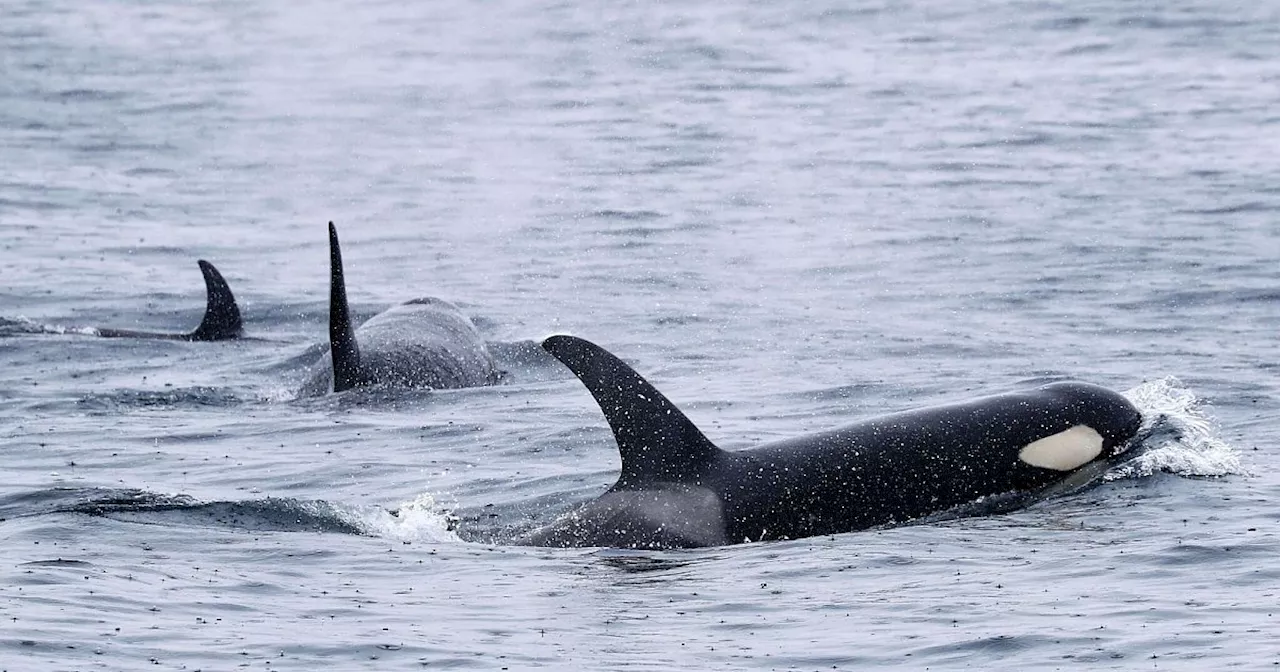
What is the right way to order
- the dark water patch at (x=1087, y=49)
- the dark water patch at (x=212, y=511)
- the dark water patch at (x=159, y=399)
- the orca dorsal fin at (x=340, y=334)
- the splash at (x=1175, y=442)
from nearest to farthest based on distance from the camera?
the dark water patch at (x=212, y=511), the splash at (x=1175, y=442), the orca dorsal fin at (x=340, y=334), the dark water patch at (x=159, y=399), the dark water patch at (x=1087, y=49)

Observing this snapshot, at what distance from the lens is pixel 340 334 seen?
1430 centimetres

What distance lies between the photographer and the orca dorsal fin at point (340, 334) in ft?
45.4

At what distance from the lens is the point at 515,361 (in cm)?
1662

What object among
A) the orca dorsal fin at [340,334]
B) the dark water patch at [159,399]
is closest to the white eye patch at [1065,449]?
the orca dorsal fin at [340,334]

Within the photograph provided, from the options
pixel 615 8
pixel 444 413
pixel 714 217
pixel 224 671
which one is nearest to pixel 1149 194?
pixel 714 217

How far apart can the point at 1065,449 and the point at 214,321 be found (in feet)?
31.4

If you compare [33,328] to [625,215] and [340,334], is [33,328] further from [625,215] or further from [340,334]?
[625,215]

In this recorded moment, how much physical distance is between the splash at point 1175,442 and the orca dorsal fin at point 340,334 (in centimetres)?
522

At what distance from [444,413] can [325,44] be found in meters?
34.2

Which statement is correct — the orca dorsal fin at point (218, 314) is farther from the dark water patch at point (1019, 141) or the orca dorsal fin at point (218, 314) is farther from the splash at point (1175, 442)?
the dark water patch at point (1019, 141)

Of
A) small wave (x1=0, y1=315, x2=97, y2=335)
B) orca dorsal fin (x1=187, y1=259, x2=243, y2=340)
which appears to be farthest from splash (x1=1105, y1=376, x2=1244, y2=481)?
small wave (x1=0, y1=315, x2=97, y2=335)

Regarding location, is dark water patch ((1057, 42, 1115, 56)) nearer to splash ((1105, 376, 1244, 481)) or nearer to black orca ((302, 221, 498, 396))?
black orca ((302, 221, 498, 396))

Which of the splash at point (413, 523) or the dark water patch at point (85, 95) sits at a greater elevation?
the splash at point (413, 523)

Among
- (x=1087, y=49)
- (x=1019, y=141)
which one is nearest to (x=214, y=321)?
(x=1019, y=141)
